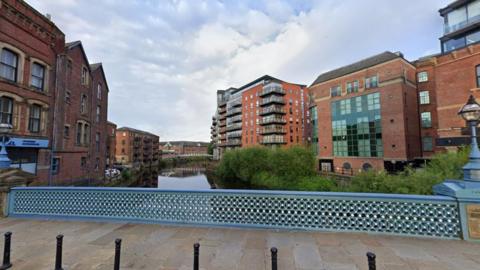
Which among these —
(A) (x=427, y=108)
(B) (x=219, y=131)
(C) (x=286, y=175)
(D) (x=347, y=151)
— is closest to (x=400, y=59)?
(A) (x=427, y=108)

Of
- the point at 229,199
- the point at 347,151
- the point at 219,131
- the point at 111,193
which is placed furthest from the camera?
the point at 219,131

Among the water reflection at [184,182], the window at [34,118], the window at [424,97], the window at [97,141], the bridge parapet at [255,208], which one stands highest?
the window at [424,97]

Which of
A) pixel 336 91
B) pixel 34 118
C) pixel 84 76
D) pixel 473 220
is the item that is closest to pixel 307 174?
pixel 336 91

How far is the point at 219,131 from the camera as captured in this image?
7488 centimetres

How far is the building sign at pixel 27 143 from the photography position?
13.1m

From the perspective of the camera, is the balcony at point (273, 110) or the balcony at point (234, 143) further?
the balcony at point (234, 143)

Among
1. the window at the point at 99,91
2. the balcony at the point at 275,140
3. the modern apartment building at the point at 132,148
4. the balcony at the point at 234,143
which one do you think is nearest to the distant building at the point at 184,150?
the modern apartment building at the point at 132,148

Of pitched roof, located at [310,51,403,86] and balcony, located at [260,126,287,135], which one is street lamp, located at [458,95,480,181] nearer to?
pitched roof, located at [310,51,403,86]

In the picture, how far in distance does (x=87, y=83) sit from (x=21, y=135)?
392 inches

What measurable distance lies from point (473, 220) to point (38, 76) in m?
23.5

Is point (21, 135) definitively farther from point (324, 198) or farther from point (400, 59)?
point (400, 59)

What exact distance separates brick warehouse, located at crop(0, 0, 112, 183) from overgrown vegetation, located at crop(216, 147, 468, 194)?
821 inches

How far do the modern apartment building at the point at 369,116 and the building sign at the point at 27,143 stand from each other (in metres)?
33.2

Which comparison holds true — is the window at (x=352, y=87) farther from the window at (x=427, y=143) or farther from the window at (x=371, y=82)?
the window at (x=427, y=143)
